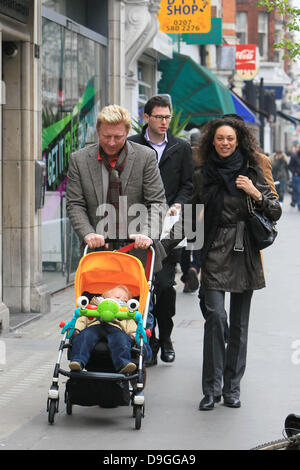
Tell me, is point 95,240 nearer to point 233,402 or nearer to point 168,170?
point 233,402

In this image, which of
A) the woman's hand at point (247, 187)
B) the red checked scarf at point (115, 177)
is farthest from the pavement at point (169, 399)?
the woman's hand at point (247, 187)

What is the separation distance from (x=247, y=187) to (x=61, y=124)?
6268 mm

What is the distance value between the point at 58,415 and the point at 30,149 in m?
4.19

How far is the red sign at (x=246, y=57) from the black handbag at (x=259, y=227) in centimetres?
2936

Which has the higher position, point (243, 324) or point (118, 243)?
point (118, 243)

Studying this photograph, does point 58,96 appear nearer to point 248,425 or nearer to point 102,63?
point 102,63

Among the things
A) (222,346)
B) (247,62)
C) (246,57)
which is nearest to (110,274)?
(222,346)

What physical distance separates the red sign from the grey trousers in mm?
29350

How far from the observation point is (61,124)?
12.2 metres

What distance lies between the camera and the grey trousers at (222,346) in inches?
254

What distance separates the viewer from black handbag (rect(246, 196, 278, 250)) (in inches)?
250

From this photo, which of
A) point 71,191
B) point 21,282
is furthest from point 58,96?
point 71,191

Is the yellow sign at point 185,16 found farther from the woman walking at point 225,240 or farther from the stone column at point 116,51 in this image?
the woman walking at point 225,240

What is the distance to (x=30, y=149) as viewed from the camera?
980cm
